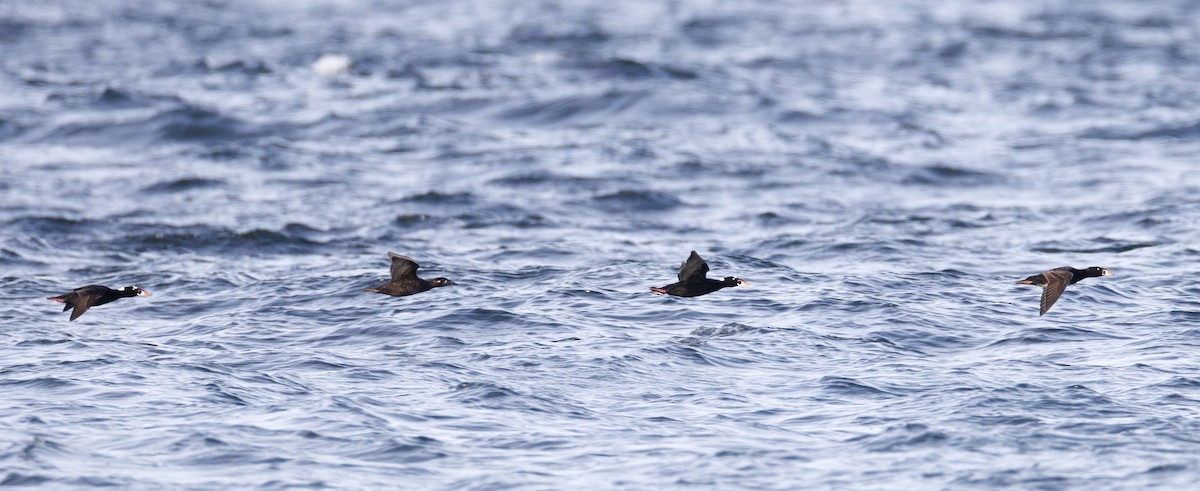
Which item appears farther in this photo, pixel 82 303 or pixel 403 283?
pixel 403 283

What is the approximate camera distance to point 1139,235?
22.2m

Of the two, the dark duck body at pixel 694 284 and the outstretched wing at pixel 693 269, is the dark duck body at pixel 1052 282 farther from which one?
the outstretched wing at pixel 693 269

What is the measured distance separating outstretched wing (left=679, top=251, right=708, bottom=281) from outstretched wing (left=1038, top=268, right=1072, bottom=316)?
12.0ft

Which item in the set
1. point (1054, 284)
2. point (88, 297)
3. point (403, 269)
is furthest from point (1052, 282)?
point (88, 297)

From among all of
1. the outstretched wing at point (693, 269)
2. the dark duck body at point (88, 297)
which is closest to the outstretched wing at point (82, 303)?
the dark duck body at point (88, 297)

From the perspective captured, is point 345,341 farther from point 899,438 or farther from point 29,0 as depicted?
point 29,0

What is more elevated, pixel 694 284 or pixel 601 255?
pixel 694 284

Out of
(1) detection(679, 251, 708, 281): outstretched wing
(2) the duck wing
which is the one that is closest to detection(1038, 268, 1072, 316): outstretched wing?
(1) detection(679, 251, 708, 281): outstretched wing

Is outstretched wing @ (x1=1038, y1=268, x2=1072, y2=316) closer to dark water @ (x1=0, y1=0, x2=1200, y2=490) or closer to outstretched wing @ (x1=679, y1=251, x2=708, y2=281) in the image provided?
dark water @ (x1=0, y1=0, x2=1200, y2=490)

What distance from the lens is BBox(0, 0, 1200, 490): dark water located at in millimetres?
12805

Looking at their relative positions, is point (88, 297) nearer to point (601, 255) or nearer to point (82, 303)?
point (82, 303)

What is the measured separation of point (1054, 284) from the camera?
1591cm

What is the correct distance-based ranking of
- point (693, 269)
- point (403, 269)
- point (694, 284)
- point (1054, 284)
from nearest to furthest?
Answer: point (1054, 284) → point (693, 269) → point (403, 269) → point (694, 284)

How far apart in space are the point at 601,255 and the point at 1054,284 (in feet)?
24.6
